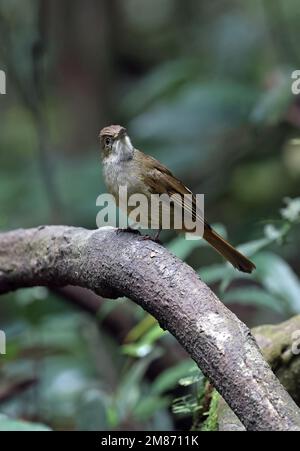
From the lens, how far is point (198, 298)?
1800 millimetres

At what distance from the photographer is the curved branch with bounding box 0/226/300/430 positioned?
5.19 feet

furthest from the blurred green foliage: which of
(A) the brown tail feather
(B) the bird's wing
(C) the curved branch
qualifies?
(C) the curved branch

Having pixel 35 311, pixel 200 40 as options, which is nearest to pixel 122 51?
pixel 200 40

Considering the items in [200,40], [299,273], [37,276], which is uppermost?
[200,40]

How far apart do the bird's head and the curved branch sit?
0.34 m

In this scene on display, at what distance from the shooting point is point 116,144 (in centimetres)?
268

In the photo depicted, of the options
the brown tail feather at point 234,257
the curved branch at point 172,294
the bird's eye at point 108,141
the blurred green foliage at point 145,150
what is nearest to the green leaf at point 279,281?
the blurred green foliage at point 145,150

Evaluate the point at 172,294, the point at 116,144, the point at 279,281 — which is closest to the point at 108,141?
the point at 116,144

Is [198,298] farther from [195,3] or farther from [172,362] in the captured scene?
[195,3]

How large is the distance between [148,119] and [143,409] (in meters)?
2.42

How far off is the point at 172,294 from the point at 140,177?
80cm

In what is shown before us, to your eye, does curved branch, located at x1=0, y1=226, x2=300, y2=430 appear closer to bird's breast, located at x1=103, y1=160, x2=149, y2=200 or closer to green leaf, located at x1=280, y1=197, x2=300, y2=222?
bird's breast, located at x1=103, y1=160, x2=149, y2=200

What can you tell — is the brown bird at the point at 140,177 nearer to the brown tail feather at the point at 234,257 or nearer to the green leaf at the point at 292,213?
the brown tail feather at the point at 234,257

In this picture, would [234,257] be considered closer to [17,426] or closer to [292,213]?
[292,213]
